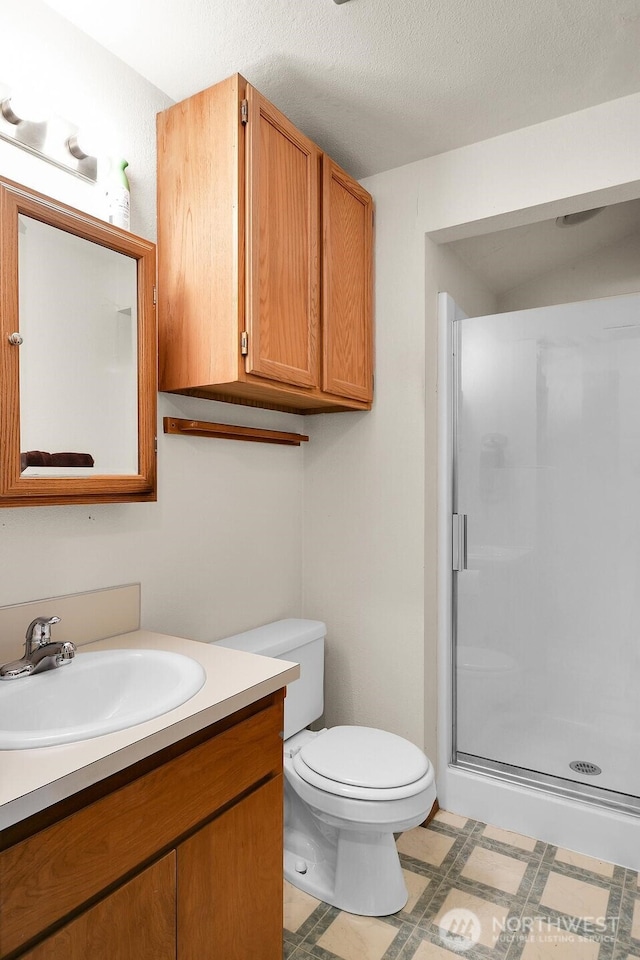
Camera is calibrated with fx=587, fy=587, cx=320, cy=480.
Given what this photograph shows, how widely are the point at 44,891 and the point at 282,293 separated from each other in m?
1.49

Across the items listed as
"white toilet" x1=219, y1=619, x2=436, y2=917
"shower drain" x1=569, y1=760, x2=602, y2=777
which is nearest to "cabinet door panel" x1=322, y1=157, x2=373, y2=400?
"white toilet" x1=219, y1=619, x2=436, y2=917

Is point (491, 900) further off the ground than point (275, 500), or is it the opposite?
point (275, 500)

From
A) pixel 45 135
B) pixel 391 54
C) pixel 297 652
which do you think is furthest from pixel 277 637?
pixel 391 54

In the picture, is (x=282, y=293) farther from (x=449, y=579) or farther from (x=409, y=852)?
(x=409, y=852)

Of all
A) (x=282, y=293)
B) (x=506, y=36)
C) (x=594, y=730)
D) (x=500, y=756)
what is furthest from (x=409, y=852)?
(x=506, y=36)

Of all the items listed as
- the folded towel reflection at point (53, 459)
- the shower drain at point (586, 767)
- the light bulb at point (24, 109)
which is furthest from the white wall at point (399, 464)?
the light bulb at point (24, 109)

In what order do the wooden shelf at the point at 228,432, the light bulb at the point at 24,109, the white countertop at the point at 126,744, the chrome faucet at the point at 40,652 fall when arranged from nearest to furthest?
1. the white countertop at the point at 126,744
2. the chrome faucet at the point at 40,652
3. the light bulb at the point at 24,109
4. the wooden shelf at the point at 228,432

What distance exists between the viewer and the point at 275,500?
2.28m

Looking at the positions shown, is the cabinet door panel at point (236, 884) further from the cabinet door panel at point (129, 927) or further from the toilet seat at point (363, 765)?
the toilet seat at point (363, 765)

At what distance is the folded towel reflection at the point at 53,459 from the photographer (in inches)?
51.1

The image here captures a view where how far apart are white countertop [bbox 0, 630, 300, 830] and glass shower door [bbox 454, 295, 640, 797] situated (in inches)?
43.6

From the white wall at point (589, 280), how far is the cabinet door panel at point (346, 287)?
1200 mm

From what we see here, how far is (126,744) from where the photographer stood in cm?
95

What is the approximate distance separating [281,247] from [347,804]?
1.59 m
